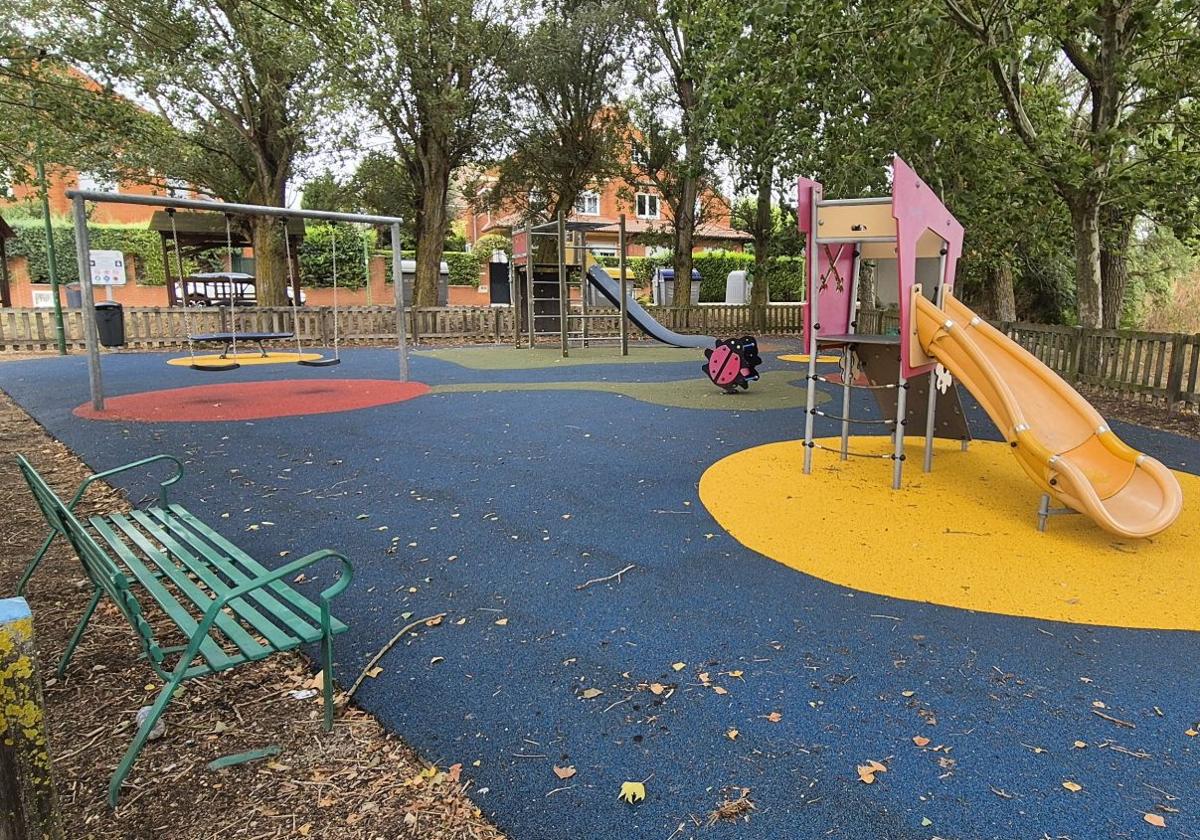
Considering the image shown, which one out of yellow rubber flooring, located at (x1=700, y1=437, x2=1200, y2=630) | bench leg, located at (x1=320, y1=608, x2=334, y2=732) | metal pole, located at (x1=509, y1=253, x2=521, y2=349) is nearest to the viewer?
bench leg, located at (x1=320, y1=608, x2=334, y2=732)

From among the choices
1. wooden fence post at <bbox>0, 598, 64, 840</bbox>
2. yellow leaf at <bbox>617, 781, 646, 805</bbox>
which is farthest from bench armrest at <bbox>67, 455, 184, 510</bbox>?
yellow leaf at <bbox>617, 781, 646, 805</bbox>

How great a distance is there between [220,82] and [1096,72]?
17.3 metres

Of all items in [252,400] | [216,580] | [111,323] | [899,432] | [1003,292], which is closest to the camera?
[216,580]

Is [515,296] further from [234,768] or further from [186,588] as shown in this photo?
[234,768]

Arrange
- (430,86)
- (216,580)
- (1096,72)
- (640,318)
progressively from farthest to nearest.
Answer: (430,86) → (640,318) → (1096,72) → (216,580)

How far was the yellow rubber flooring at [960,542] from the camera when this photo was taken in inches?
132

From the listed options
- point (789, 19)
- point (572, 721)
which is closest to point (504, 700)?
point (572, 721)

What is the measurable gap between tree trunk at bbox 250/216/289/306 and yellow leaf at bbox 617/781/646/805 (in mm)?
19370

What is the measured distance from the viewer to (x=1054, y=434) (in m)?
4.57

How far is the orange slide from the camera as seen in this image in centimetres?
395

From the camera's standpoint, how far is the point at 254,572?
273 cm

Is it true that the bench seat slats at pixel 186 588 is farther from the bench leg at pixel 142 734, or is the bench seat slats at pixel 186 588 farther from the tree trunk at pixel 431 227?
the tree trunk at pixel 431 227

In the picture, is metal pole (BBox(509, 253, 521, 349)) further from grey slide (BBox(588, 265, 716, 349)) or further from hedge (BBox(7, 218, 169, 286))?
hedge (BBox(7, 218, 169, 286))

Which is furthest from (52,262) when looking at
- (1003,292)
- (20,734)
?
(1003,292)
